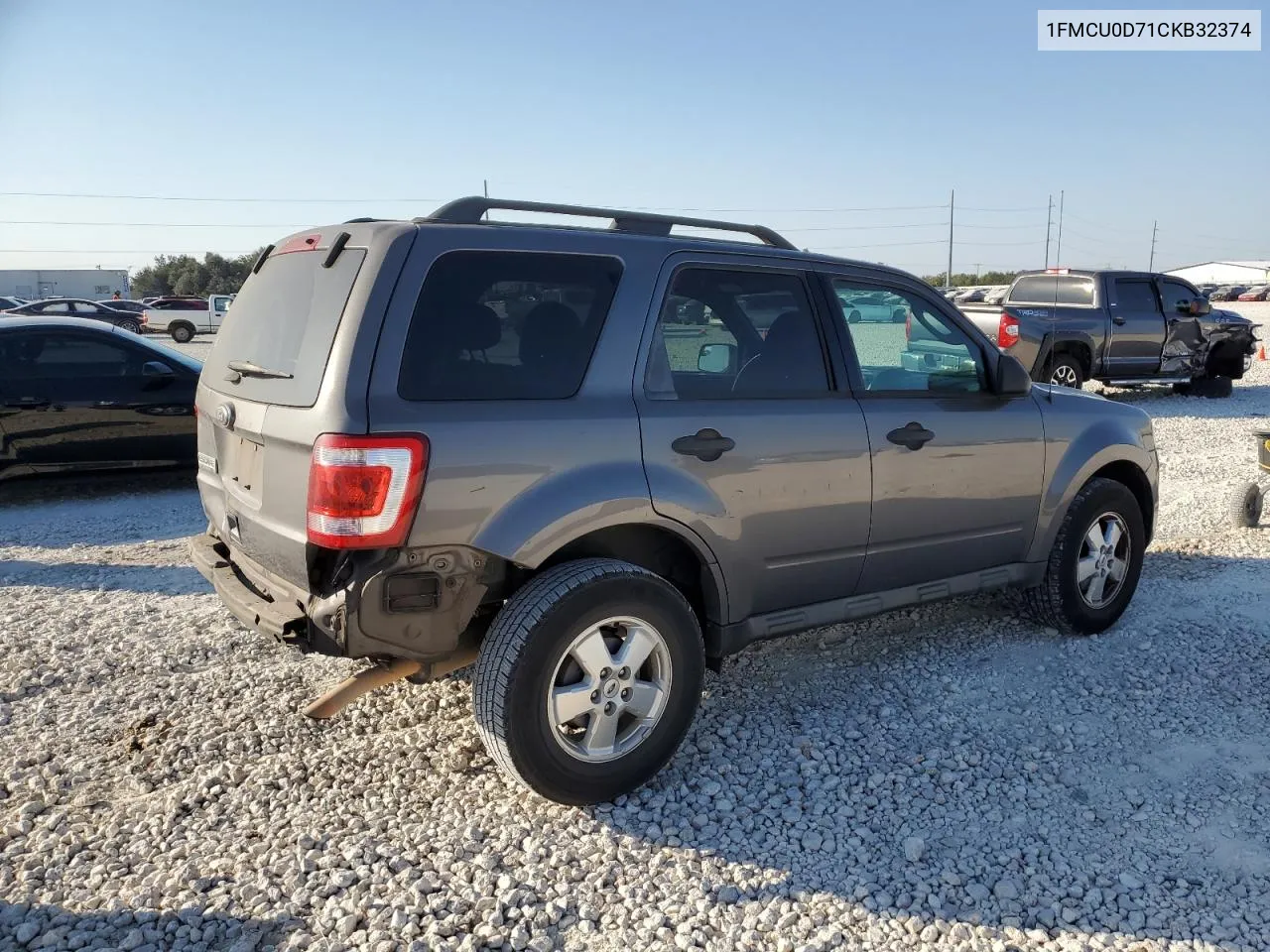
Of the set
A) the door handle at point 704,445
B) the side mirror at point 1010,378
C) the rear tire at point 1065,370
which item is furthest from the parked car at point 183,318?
the door handle at point 704,445

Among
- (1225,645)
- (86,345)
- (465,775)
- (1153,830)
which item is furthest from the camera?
(86,345)

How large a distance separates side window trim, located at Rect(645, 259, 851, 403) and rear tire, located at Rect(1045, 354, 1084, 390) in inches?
416

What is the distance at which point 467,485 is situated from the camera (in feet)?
9.82

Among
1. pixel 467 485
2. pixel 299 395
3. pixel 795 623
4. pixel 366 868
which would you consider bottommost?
pixel 366 868

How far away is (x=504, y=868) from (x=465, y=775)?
0.60m

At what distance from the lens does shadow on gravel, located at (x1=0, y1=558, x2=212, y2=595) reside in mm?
5702

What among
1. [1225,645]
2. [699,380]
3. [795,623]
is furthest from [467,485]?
[1225,645]

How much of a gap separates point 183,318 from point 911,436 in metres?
37.8

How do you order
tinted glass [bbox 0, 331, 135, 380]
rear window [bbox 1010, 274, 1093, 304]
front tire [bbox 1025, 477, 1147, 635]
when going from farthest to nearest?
rear window [bbox 1010, 274, 1093, 304] < tinted glass [bbox 0, 331, 135, 380] < front tire [bbox 1025, 477, 1147, 635]

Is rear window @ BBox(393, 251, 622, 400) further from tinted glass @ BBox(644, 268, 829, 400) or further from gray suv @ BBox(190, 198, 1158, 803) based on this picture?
tinted glass @ BBox(644, 268, 829, 400)

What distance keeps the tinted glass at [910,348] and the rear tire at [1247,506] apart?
391 cm

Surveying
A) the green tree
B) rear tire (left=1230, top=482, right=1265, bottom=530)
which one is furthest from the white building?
rear tire (left=1230, top=482, right=1265, bottom=530)

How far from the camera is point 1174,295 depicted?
1462cm

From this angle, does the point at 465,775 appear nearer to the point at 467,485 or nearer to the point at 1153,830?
the point at 467,485
